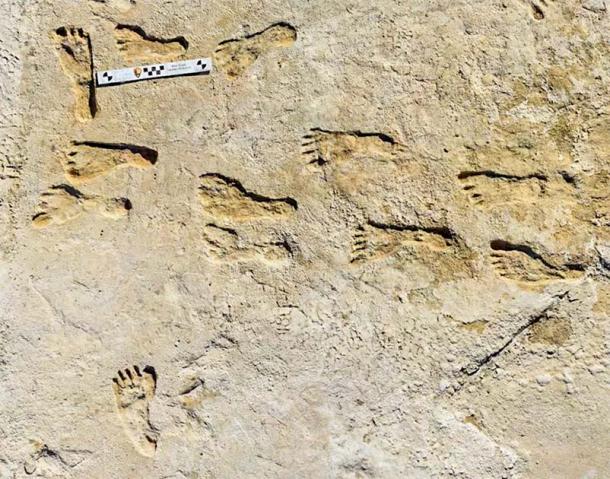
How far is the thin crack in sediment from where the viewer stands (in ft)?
9.12

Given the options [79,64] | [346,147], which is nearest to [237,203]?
[346,147]

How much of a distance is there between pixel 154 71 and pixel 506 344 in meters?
2.00

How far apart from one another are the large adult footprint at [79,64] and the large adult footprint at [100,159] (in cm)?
16

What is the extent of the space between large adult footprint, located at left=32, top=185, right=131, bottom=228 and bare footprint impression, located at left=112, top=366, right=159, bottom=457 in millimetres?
722

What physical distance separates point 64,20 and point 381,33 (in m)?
1.46

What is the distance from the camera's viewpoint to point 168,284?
2885 millimetres

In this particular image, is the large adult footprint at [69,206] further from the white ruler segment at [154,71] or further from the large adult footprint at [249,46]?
the large adult footprint at [249,46]

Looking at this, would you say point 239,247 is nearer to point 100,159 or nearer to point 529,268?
point 100,159

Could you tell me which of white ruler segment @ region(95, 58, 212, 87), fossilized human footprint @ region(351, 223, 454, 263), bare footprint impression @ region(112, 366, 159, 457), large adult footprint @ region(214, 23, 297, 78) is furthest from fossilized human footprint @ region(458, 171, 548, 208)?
bare footprint impression @ region(112, 366, 159, 457)

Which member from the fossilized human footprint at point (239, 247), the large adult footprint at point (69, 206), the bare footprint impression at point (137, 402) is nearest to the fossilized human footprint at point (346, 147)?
the fossilized human footprint at point (239, 247)

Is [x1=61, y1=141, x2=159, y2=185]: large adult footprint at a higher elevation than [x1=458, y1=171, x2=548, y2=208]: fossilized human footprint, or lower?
higher

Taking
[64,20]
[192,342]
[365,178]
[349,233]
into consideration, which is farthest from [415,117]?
[64,20]

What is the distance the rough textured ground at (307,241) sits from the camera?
2.79 meters

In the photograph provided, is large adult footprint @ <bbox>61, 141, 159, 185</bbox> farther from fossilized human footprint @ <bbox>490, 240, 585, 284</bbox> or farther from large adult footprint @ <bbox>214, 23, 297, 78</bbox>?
fossilized human footprint @ <bbox>490, 240, 585, 284</bbox>
